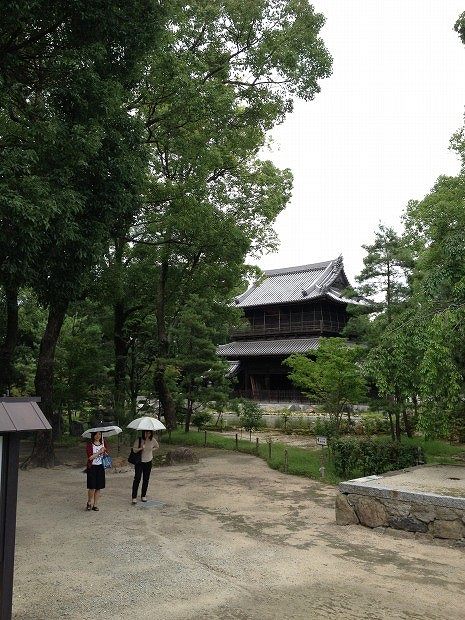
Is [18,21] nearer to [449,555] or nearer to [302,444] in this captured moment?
[449,555]

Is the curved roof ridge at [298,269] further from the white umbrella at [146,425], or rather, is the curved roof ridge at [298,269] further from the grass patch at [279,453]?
the white umbrella at [146,425]

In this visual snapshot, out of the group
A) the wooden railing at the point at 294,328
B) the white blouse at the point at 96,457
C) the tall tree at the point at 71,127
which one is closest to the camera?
the tall tree at the point at 71,127

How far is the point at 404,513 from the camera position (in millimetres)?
7895

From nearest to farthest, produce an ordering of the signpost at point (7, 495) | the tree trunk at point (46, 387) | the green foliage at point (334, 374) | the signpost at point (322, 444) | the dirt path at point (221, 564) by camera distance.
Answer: the signpost at point (7, 495) < the dirt path at point (221, 564) < the signpost at point (322, 444) < the tree trunk at point (46, 387) < the green foliage at point (334, 374)

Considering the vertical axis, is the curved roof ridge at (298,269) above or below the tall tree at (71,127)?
above

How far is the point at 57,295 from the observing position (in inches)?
398

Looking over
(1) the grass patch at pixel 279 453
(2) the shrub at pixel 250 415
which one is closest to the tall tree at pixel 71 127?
(1) the grass patch at pixel 279 453

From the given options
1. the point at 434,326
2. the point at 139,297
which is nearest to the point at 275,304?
the point at 139,297

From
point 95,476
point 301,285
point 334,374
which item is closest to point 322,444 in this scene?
point 334,374

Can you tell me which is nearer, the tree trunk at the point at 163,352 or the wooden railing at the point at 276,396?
the tree trunk at the point at 163,352

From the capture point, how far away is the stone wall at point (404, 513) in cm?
747

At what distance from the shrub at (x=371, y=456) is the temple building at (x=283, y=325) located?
64.0ft

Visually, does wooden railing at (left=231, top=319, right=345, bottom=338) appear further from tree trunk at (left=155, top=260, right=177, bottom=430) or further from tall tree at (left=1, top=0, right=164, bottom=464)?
tall tree at (left=1, top=0, right=164, bottom=464)

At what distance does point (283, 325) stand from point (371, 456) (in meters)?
24.1
